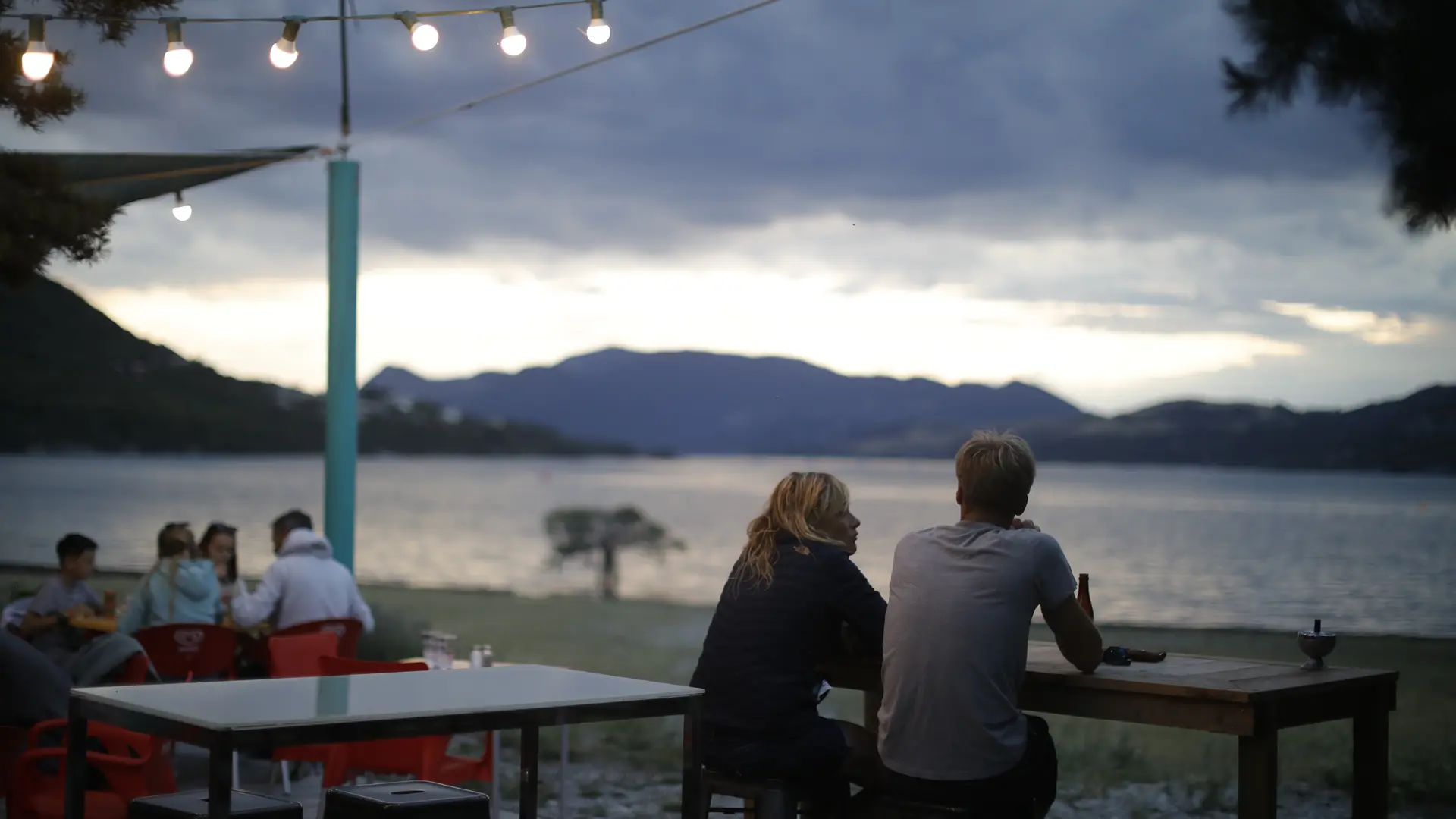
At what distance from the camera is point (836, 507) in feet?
11.5

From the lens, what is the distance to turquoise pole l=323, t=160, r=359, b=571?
6859 mm

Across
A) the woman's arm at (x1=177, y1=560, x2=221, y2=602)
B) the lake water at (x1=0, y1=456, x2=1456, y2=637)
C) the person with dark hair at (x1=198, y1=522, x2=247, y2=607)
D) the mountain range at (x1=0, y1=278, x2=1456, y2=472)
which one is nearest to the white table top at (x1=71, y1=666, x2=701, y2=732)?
the woman's arm at (x1=177, y1=560, x2=221, y2=602)

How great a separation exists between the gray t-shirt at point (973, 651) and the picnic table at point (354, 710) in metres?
0.46

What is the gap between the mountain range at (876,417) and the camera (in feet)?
83.0

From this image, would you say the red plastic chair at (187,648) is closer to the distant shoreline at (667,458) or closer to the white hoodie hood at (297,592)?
the white hoodie hood at (297,592)

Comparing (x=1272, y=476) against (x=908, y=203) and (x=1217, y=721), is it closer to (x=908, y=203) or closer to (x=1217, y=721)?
(x=908, y=203)

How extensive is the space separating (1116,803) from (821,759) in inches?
124

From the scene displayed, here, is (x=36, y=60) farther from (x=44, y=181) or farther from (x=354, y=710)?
(x=354, y=710)

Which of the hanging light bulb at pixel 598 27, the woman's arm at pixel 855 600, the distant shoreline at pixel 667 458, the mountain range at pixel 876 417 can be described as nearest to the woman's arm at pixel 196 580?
the hanging light bulb at pixel 598 27

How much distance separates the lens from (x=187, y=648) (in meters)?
5.49

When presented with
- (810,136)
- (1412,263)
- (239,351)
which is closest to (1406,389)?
(1412,263)

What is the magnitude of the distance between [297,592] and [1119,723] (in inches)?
254

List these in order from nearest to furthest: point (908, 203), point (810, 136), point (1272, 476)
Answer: point (1272, 476) < point (810, 136) < point (908, 203)

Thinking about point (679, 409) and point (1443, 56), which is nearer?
point (1443, 56)
